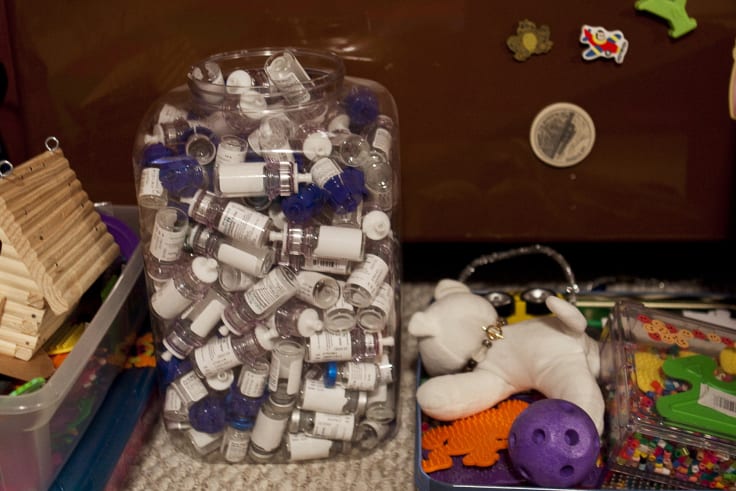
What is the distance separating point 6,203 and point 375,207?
1.14 feet

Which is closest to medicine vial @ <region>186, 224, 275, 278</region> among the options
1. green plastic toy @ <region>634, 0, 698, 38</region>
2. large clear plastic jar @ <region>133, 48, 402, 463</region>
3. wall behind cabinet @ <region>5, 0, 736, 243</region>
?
large clear plastic jar @ <region>133, 48, 402, 463</region>

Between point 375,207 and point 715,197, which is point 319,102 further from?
point 715,197

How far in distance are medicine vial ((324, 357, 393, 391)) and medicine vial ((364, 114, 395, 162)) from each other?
21cm

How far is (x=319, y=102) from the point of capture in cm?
84

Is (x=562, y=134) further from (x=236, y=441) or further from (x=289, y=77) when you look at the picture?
(x=236, y=441)

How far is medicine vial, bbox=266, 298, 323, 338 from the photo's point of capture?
81 cm

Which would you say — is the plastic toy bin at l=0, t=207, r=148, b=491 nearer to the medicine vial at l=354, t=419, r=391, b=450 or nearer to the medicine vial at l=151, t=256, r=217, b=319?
the medicine vial at l=151, t=256, r=217, b=319

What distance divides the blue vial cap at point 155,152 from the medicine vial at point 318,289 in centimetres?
18

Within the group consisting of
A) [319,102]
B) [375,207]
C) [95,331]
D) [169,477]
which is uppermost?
[319,102]

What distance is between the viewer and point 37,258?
765 millimetres

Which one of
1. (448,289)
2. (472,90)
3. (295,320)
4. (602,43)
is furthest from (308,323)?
(602,43)

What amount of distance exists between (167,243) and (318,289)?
6.2 inches

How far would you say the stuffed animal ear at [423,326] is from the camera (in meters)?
0.88

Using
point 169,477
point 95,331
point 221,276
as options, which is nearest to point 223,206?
point 221,276
